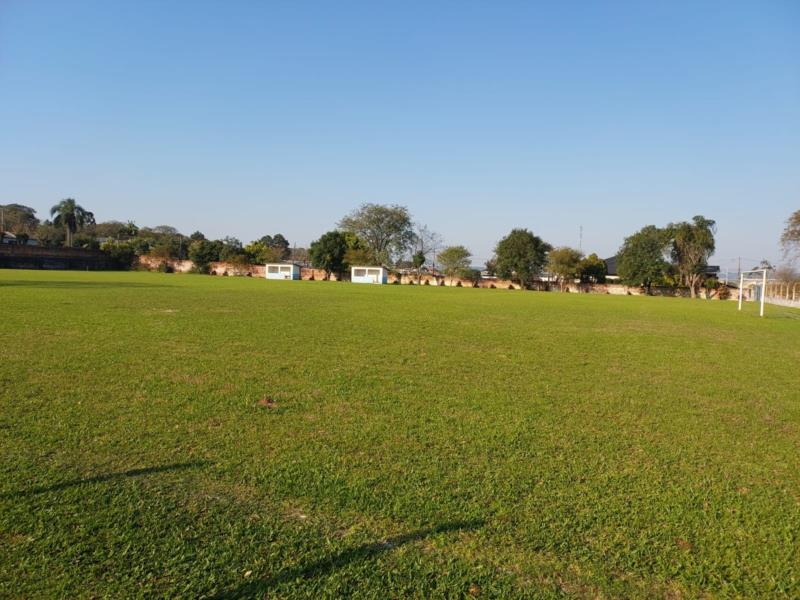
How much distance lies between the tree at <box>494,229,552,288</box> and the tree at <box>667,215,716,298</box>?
16.1 metres

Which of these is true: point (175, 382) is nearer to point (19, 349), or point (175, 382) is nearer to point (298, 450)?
point (298, 450)

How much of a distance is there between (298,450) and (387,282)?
69.5m

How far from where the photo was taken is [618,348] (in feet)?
39.7

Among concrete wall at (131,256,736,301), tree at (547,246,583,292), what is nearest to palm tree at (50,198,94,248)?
concrete wall at (131,256,736,301)

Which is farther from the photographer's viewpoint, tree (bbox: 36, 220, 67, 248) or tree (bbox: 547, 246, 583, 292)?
tree (bbox: 36, 220, 67, 248)

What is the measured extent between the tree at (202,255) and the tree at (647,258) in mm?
58503

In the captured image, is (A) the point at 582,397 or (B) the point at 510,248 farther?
(B) the point at 510,248

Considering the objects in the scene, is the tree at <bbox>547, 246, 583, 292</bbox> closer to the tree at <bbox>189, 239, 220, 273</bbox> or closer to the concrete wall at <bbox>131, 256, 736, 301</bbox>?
the concrete wall at <bbox>131, 256, 736, 301</bbox>

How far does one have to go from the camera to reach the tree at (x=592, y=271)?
71.8 metres

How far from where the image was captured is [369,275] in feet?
232

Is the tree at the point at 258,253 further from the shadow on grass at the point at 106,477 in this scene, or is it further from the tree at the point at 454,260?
the shadow on grass at the point at 106,477

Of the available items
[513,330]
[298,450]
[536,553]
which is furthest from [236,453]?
[513,330]

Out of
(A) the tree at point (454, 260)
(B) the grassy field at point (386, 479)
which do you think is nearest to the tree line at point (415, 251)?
(A) the tree at point (454, 260)

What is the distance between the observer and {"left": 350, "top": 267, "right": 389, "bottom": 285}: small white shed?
69.9m
